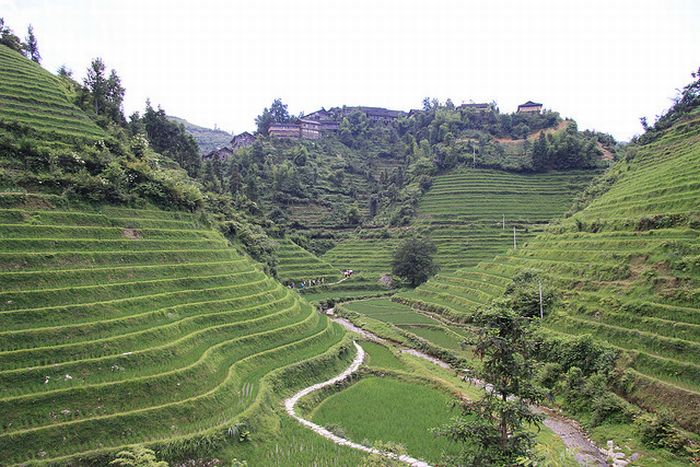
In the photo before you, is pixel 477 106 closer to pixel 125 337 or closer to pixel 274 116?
pixel 274 116

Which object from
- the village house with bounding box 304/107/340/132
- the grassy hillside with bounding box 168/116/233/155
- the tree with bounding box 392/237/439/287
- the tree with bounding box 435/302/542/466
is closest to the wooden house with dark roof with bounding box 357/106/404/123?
A: the village house with bounding box 304/107/340/132

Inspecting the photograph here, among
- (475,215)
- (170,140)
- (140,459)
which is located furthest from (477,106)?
(140,459)

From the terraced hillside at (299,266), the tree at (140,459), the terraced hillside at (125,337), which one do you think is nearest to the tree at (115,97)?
the terraced hillside at (125,337)

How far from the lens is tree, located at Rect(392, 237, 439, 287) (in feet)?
191

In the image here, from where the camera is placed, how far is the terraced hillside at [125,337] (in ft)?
49.7

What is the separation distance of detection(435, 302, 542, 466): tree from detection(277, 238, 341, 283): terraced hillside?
141ft

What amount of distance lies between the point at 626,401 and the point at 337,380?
45.7ft

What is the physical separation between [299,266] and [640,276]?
40.0 metres

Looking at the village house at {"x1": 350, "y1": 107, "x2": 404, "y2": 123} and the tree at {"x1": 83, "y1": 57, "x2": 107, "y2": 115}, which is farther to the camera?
the village house at {"x1": 350, "y1": 107, "x2": 404, "y2": 123}

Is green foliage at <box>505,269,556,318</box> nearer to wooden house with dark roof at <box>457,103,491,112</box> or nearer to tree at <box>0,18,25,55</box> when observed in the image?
tree at <box>0,18,25,55</box>

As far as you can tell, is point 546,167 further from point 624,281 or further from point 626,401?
point 626,401

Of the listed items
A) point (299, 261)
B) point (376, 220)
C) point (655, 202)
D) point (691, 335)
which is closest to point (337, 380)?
point (691, 335)

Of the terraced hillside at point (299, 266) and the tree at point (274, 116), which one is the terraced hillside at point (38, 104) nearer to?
the terraced hillside at point (299, 266)

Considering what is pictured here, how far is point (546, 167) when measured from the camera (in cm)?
7900
